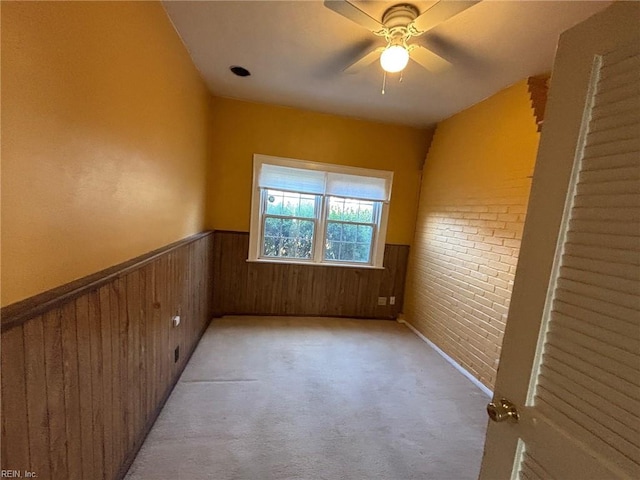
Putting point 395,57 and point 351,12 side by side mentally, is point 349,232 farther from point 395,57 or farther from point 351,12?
point 351,12

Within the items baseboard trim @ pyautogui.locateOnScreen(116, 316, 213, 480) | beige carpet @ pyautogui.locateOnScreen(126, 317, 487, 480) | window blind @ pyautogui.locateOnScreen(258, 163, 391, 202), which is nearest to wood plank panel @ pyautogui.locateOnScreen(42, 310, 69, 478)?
baseboard trim @ pyautogui.locateOnScreen(116, 316, 213, 480)

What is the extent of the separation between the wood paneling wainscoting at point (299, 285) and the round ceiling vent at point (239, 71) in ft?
5.71

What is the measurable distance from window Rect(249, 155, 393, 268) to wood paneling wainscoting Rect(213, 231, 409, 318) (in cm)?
14

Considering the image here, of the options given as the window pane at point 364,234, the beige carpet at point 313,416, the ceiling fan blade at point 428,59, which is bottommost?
the beige carpet at point 313,416

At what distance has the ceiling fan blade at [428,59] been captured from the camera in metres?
2.05

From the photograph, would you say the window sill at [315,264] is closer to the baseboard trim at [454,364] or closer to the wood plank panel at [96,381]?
the baseboard trim at [454,364]

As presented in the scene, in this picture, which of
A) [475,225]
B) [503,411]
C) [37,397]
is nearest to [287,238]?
[475,225]

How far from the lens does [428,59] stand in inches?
85.0

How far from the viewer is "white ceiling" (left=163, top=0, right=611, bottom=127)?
1.71 meters

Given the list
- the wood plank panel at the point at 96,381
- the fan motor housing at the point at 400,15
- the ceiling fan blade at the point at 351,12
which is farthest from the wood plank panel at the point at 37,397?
the fan motor housing at the point at 400,15

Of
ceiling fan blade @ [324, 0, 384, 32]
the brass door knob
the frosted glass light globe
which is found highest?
ceiling fan blade @ [324, 0, 384, 32]

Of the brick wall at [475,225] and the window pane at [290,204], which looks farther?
the window pane at [290,204]

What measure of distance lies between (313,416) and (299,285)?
192 centimetres

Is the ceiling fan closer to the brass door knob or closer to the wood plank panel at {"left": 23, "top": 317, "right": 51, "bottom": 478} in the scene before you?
the brass door knob
